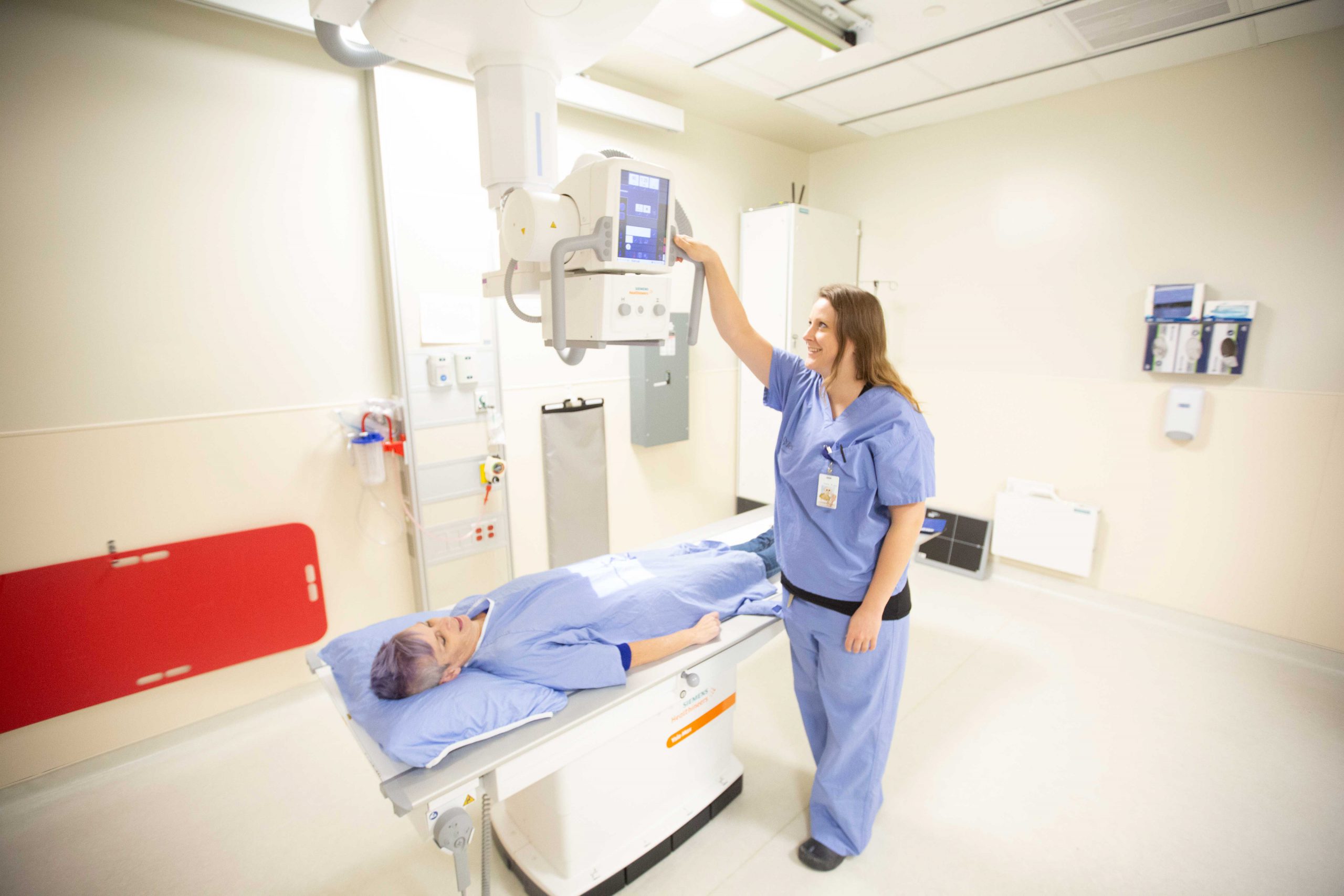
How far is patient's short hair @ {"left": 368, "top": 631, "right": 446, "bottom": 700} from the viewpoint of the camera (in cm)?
134

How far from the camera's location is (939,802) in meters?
1.94

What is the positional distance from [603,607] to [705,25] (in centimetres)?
221

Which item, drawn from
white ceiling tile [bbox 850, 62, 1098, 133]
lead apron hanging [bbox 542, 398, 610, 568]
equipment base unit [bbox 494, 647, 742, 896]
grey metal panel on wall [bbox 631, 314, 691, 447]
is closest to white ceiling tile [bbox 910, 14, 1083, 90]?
white ceiling tile [bbox 850, 62, 1098, 133]

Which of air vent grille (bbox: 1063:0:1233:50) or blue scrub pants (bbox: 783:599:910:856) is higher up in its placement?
air vent grille (bbox: 1063:0:1233:50)

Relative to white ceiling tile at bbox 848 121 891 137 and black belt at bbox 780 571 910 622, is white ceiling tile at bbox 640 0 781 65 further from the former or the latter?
black belt at bbox 780 571 910 622

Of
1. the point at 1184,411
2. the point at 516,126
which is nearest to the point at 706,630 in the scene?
the point at 516,126

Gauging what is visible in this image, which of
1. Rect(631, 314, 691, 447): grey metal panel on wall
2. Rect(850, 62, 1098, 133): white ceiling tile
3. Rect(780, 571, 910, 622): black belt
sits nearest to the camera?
Rect(780, 571, 910, 622): black belt

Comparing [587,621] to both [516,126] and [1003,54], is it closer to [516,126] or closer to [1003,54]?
[516,126]

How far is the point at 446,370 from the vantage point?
8.34 feet

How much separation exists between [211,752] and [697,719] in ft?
5.79

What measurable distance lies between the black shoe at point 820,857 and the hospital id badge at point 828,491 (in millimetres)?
972

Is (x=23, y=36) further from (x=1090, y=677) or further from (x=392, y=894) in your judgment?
(x=1090, y=677)

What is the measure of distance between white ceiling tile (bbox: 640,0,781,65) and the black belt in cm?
205

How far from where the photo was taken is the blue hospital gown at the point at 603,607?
1.44 m
